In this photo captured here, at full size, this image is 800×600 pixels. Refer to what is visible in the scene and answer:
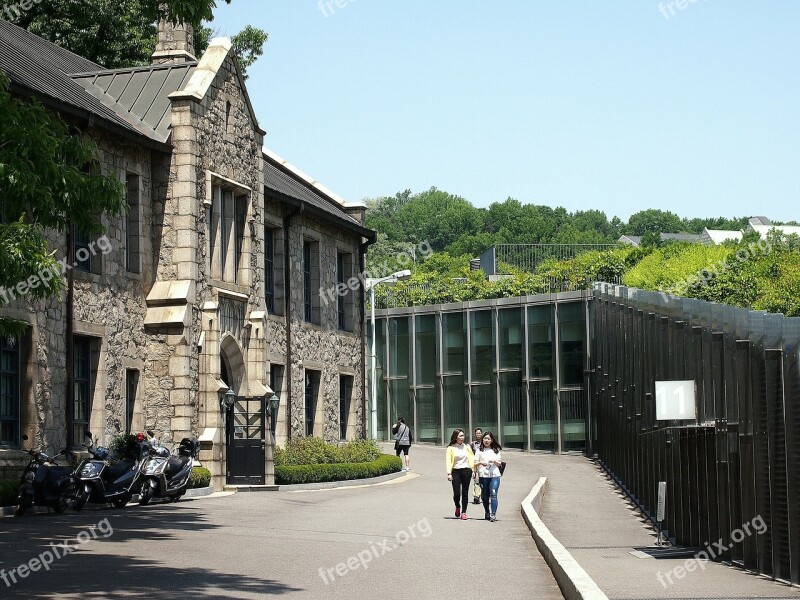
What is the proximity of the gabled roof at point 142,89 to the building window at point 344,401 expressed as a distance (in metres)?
12.8

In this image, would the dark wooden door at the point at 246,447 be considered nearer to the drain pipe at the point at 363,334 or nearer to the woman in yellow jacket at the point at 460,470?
the woman in yellow jacket at the point at 460,470

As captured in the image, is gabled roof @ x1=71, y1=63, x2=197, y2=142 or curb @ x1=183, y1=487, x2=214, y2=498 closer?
curb @ x1=183, y1=487, x2=214, y2=498

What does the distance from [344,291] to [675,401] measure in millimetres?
24167

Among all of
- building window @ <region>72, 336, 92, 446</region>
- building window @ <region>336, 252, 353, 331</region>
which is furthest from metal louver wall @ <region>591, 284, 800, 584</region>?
building window @ <region>336, 252, 353, 331</region>

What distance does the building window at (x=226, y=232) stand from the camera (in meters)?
28.4

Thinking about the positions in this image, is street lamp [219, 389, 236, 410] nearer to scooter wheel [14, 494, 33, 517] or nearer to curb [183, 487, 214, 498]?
curb [183, 487, 214, 498]

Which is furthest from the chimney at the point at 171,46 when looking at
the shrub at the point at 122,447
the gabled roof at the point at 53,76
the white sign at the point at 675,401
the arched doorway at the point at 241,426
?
the white sign at the point at 675,401

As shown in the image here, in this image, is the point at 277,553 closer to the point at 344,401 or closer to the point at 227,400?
the point at 227,400

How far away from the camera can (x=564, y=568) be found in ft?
40.8

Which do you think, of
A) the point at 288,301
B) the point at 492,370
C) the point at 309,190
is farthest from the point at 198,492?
the point at 492,370

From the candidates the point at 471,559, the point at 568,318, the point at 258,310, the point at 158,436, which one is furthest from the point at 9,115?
the point at 568,318

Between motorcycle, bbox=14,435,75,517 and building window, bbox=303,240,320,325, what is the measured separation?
647 inches

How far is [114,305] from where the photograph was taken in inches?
998

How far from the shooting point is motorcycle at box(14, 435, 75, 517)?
1980cm
